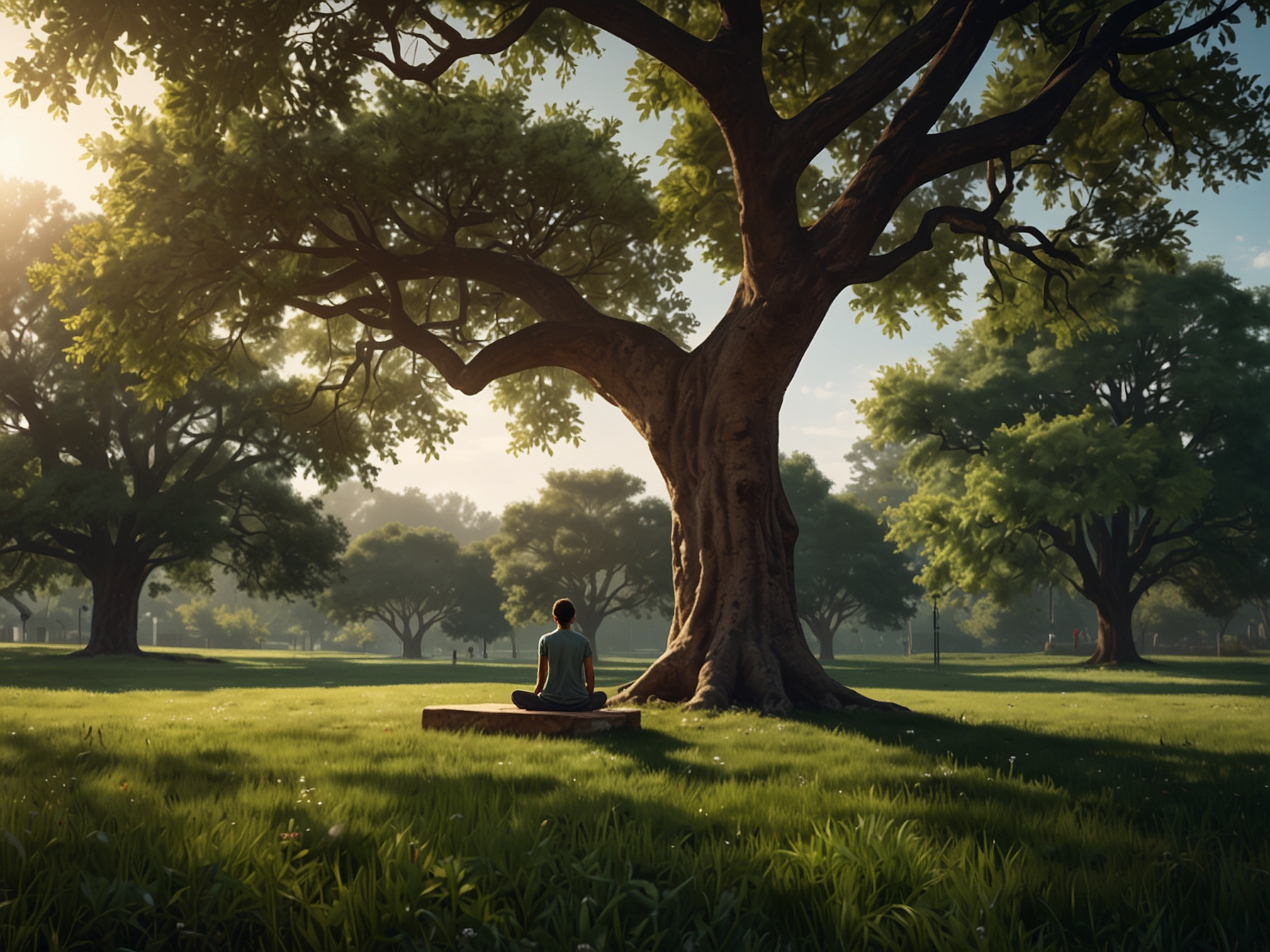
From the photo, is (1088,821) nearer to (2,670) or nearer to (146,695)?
(146,695)

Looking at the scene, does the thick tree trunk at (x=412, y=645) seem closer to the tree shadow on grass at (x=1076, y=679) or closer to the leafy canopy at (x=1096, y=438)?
the tree shadow on grass at (x=1076, y=679)

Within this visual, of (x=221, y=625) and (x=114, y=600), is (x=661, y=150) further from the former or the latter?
(x=221, y=625)

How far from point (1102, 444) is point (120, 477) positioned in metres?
39.0

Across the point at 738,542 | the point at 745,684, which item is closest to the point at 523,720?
the point at 745,684

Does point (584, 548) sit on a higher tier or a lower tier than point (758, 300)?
lower

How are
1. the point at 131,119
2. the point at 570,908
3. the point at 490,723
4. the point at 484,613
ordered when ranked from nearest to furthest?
the point at 570,908, the point at 490,723, the point at 131,119, the point at 484,613

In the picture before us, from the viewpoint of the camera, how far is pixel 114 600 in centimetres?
3809

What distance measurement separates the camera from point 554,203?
675 inches

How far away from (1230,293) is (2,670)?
47.6 metres

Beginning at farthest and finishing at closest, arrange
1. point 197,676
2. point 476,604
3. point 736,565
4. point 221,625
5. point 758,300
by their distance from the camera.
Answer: point 221,625 < point 476,604 < point 197,676 < point 736,565 < point 758,300

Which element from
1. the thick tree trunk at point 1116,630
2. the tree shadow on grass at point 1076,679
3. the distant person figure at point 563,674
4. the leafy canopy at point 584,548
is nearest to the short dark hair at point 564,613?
the distant person figure at point 563,674

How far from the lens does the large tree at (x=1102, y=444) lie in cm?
3012

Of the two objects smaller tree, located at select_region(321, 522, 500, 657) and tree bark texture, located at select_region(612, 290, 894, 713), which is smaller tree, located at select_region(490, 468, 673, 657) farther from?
tree bark texture, located at select_region(612, 290, 894, 713)

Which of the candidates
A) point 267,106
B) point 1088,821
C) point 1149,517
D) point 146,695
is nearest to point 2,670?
point 146,695
